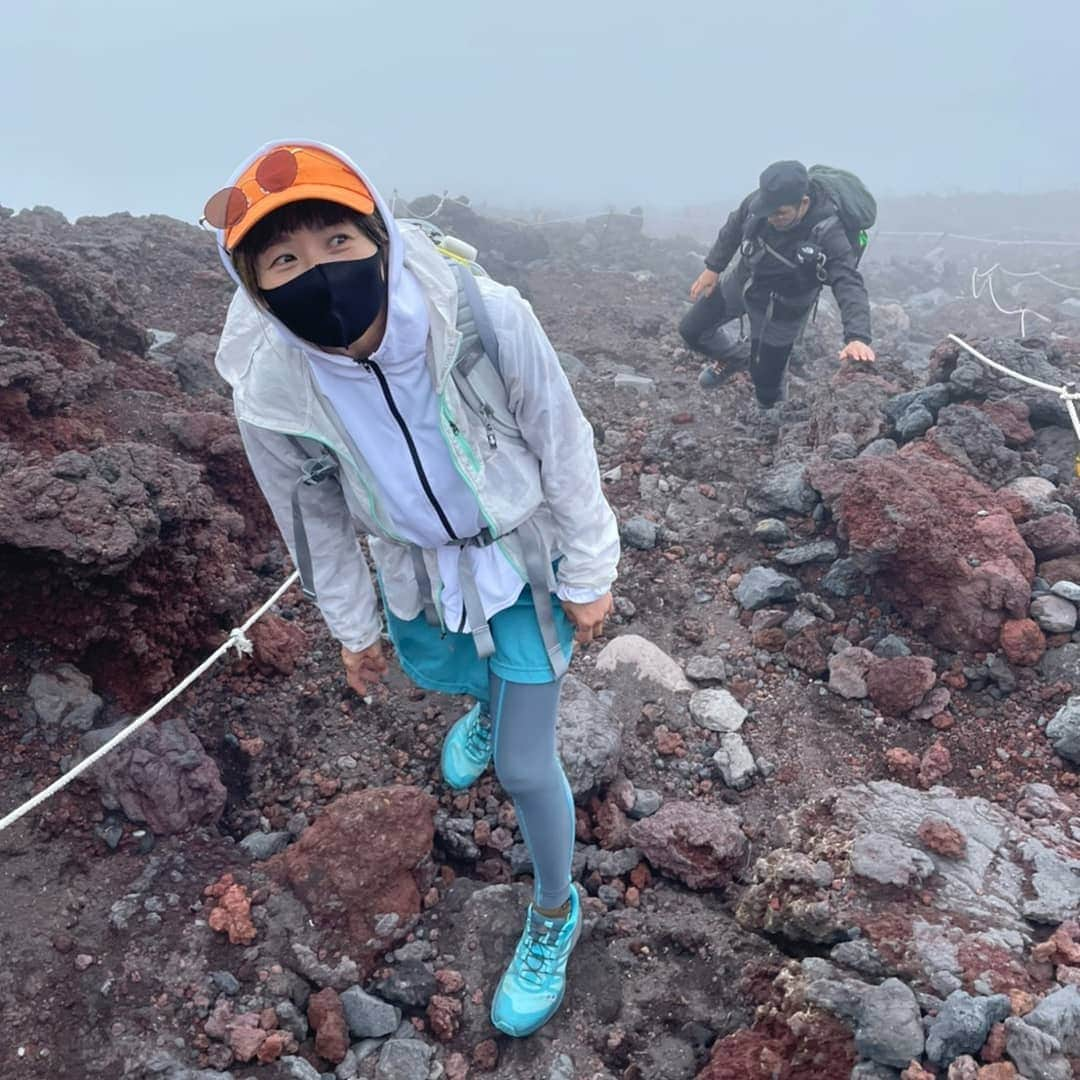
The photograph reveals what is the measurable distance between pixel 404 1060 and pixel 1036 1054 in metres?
1.70

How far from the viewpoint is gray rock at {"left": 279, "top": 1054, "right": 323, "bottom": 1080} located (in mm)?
2336

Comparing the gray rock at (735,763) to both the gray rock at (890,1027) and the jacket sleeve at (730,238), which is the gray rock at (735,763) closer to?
the gray rock at (890,1027)

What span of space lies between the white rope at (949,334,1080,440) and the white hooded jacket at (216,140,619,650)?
3781 mm

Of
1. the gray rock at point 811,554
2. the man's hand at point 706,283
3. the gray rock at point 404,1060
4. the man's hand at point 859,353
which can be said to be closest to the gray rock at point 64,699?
the gray rock at point 404,1060

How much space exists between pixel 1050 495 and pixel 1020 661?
1.30 metres

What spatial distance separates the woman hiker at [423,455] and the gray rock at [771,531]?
2.82 m

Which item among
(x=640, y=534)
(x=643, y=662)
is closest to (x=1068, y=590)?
(x=643, y=662)

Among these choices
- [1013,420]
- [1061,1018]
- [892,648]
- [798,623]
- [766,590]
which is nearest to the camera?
[1061,1018]

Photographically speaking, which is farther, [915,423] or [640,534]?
[915,423]

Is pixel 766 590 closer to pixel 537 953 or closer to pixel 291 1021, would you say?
pixel 537 953

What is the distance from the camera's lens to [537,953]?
261 cm

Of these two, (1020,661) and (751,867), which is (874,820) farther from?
(1020,661)

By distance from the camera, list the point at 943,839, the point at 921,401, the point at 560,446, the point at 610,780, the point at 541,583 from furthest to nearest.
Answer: the point at 921,401, the point at 610,780, the point at 943,839, the point at 541,583, the point at 560,446

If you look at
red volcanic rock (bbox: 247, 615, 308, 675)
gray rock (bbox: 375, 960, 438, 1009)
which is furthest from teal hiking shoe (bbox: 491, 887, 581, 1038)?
red volcanic rock (bbox: 247, 615, 308, 675)
